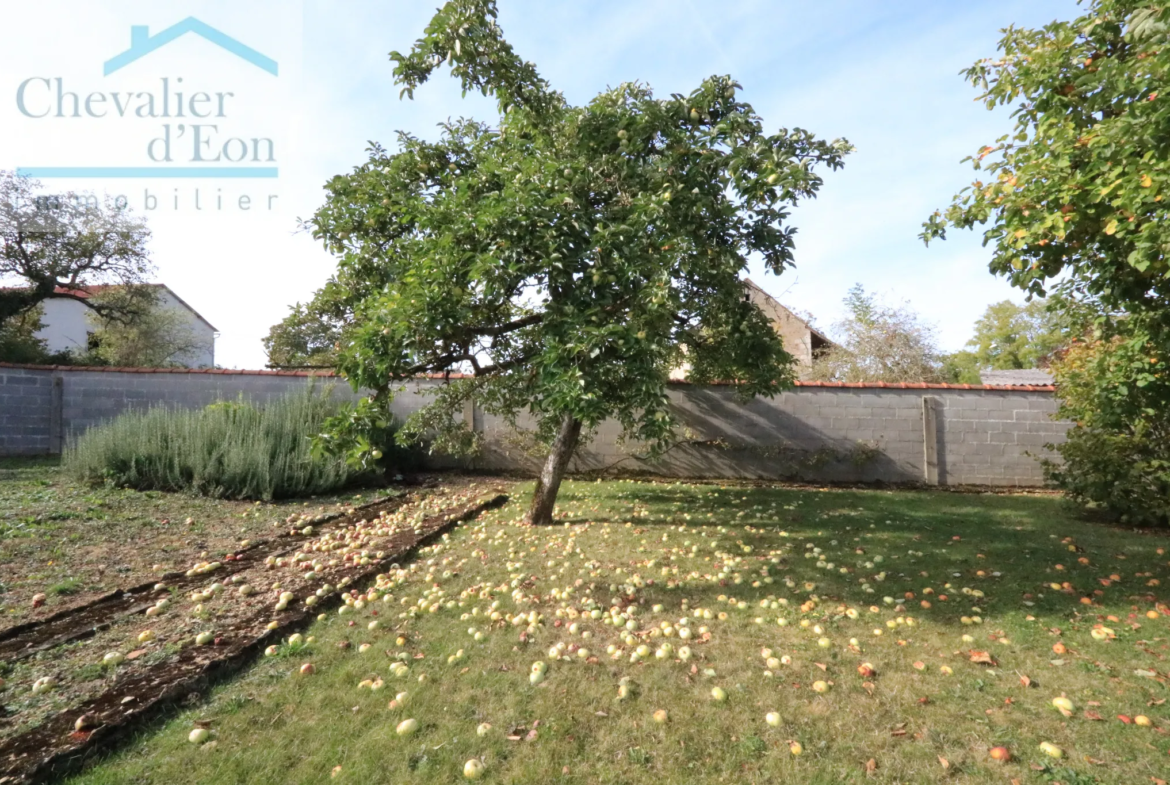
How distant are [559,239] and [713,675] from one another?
9.47 ft

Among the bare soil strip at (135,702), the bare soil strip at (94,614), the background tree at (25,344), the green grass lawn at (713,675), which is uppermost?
the background tree at (25,344)

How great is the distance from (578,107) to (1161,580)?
5.65 metres

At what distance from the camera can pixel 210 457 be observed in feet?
24.8

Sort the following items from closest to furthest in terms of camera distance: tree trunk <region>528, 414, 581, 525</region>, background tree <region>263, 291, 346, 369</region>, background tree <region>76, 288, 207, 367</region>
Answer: tree trunk <region>528, 414, 581, 525</region> < background tree <region>263, 291, 346, 369</region> < background tree <region>76, 288, 207, 367</region>

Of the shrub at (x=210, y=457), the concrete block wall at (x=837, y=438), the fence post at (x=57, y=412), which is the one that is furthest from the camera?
the fence post at (x=57, y=412)

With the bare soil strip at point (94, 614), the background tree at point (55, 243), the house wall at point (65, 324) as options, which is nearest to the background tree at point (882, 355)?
the bare soil strip at point (94, 614)

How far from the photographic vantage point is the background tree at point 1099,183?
3.34 metres

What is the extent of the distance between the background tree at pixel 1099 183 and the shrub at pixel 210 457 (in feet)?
22.7

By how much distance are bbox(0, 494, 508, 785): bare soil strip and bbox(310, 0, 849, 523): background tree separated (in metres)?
1.29

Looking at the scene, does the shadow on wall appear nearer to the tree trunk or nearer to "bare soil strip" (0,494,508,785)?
the tree trunk

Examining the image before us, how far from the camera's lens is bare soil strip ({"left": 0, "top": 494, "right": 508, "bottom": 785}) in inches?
84.5

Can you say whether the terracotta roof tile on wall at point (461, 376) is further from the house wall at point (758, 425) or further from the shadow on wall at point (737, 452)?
the shadow on wall at point (737, 452)

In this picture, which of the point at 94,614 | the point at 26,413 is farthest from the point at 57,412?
the point at 94,614

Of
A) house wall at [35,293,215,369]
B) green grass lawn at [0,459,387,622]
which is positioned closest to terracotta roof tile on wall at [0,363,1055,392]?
green grass lawn at [0,459,387,622]
